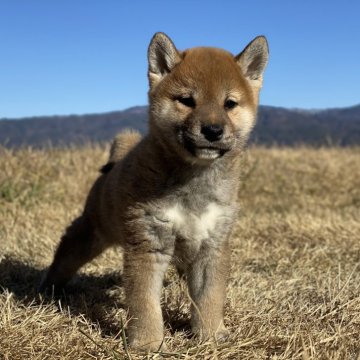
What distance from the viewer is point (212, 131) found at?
3.11 m

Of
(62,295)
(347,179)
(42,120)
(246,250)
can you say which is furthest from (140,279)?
(42,120)

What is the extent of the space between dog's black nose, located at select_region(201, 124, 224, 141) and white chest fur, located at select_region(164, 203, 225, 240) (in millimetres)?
472

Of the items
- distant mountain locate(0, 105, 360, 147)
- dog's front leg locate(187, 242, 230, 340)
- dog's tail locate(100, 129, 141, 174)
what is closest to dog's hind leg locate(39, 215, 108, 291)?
dog's tail locate(100, 129, 141, 174)

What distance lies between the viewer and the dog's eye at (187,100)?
3.32 meters

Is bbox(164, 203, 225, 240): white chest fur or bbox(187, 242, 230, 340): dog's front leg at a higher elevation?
bbox(164, 203, 225, 240): white chest fur

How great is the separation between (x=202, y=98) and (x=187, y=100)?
108 millimetres

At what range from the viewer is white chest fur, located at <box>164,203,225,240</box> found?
3.29 m

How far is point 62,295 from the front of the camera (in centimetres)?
441

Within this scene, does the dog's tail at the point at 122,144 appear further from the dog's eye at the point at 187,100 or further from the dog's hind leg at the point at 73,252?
the dog's eye at the point at 187,100

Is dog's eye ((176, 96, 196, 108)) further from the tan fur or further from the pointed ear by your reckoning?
the tan fur

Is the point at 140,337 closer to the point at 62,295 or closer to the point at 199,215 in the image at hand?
the point at 199,215

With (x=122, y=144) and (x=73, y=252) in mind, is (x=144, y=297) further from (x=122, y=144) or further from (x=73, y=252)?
(x=122, y=144)

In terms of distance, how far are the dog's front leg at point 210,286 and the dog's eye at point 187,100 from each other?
0.89 m

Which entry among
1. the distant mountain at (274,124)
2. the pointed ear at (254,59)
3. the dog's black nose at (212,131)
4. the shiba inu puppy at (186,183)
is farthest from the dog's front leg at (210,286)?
the distant mountain at (274,124)
